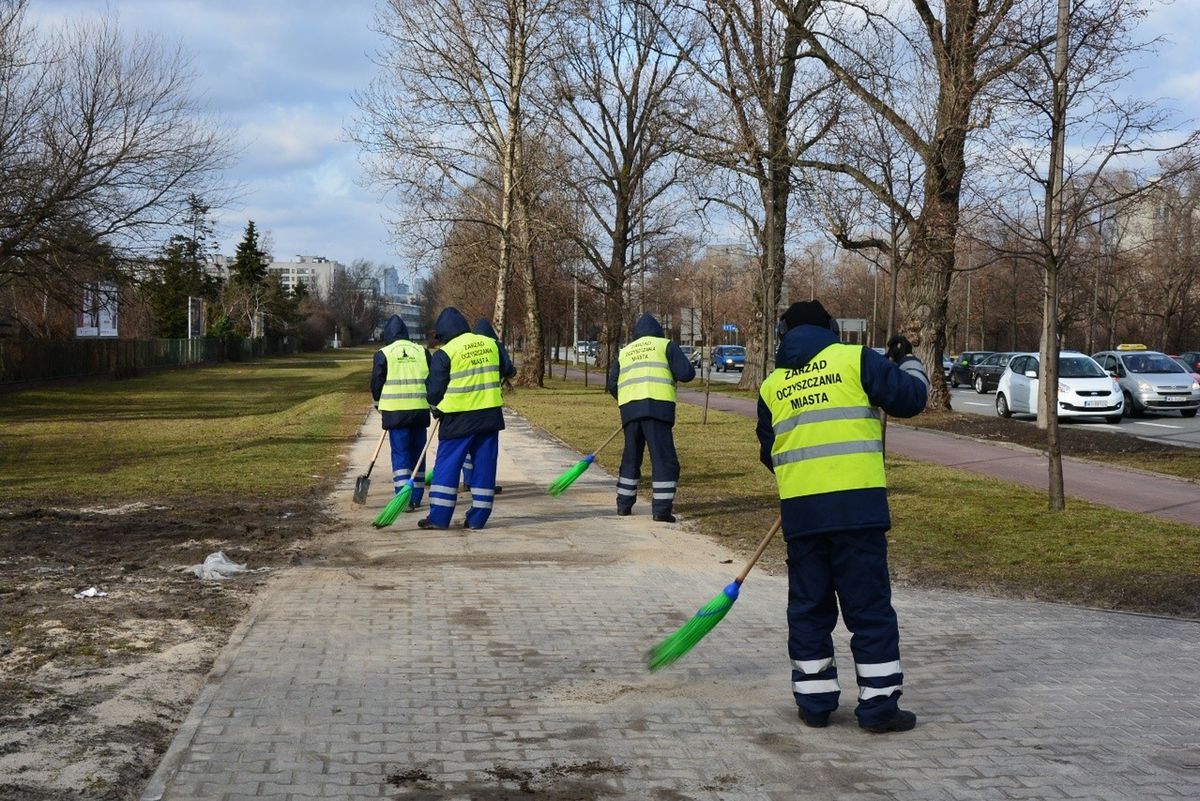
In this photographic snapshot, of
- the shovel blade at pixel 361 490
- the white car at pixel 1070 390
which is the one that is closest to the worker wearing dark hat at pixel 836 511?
the shovel blade at pixel 361 490

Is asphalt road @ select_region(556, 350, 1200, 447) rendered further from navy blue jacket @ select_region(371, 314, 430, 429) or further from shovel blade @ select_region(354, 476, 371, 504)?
shovel blade @ select_region(354, 476, 371, 504)

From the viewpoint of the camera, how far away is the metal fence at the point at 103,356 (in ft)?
141

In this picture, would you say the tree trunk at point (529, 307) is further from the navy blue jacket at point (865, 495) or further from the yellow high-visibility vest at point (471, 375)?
the navy blue jacket at point (865, 495)

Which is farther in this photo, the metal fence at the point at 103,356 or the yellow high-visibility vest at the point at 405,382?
the metal fence at the point at 103,356

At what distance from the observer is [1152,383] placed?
101ft

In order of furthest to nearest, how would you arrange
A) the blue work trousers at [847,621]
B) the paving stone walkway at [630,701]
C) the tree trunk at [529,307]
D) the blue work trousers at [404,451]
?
the tree trunk at [529,307] < the blue work trousers at [404,451] < the blue work trousers at [847,621] < the paving stone walkway at [630,701]

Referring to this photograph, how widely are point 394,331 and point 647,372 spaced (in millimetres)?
3117

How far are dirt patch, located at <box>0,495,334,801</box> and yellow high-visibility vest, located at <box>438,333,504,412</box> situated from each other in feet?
5.95

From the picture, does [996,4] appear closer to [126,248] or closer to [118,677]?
[118,677]

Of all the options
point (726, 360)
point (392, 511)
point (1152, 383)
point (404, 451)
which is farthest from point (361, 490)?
point (726, 360)

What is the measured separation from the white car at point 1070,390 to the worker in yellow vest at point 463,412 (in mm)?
18826

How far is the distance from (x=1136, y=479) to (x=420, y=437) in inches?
372

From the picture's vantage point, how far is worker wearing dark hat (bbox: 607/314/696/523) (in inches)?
470

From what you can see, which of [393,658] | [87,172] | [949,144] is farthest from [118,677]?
[87,172]
